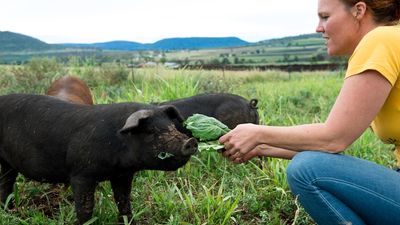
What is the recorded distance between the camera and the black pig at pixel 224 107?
17.3 feet

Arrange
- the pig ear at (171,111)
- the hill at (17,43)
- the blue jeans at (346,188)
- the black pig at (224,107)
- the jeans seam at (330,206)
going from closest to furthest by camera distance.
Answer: the blue jeans at (346,188) < the jeans seam at (330,206) < the pig ear at (171,111) < the black pig at (224,107) < the hill at (17,43)

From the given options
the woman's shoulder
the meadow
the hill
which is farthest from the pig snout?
the hill

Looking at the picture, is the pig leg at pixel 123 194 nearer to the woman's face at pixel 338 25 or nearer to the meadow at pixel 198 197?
the meadow at pixel 198 197

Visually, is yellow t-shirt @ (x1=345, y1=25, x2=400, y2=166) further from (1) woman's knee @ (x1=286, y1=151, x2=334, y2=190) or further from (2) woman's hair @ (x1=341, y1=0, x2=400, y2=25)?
(1) woman's knee @ (x1=286, y1=151, x2=334, y2=190)

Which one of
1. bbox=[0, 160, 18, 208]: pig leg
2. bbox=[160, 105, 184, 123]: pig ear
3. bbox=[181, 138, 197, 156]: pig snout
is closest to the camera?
bbox=[181, 138, 197, 156]: pig snout

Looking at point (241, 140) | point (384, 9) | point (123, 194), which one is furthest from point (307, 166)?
point (123, 194)

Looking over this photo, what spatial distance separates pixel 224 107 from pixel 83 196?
242 centimetres

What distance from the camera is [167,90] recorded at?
666cm

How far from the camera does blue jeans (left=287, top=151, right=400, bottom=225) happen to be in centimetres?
262

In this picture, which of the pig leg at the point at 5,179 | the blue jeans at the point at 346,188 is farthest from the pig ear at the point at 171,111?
the pig leg at the point at 5,179

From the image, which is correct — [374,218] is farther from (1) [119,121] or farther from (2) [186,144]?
(1) [119,121]

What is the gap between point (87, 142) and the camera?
335 cm

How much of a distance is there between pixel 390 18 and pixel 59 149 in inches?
88.5

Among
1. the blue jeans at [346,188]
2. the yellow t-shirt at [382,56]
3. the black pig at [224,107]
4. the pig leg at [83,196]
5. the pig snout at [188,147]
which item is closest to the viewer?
the yellow t-shirt at [382,56]
